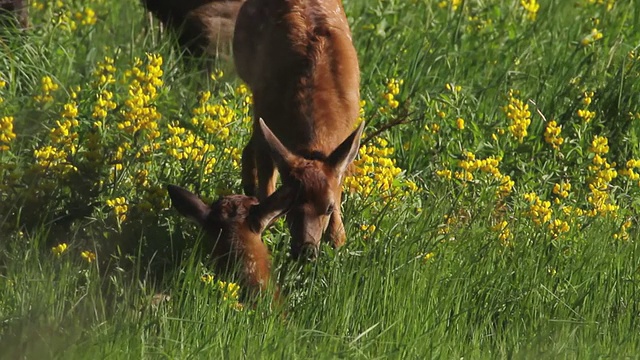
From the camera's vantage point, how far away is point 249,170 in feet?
26.1

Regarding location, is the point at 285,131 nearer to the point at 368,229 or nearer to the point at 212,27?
the point at 368,229

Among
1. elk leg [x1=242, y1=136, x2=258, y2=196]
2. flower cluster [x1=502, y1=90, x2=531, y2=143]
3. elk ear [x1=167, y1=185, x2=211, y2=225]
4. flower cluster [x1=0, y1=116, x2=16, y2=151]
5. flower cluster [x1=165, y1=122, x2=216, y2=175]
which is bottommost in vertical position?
elk leg [x1=242, y1=136, x2=258, y2=196]

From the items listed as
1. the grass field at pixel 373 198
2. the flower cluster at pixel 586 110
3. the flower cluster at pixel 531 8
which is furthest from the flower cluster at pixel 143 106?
the flower cluster at pixel 531 8

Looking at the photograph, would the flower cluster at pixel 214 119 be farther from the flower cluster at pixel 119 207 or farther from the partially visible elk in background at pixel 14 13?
the partially visible elk in background at pixel 14 13

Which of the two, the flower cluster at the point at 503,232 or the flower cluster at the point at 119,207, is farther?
the flower cluster at the point at 503,232

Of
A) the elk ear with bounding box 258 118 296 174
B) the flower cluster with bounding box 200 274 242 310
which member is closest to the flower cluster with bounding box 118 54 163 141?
the elk ear with bounding box 258 118 296 174

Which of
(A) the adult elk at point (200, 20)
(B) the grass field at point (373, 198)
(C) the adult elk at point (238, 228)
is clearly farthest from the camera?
(A) the adult elk at point (200, 20)

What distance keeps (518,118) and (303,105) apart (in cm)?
131

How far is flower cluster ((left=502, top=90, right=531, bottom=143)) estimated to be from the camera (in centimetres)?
838

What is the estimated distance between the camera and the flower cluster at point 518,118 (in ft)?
27.5

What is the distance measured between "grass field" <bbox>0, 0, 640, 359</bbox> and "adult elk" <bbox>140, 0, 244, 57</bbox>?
0.15 m

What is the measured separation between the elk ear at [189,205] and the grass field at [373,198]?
0.16 meters

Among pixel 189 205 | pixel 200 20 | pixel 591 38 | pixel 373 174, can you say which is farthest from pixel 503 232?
pixel 200 20

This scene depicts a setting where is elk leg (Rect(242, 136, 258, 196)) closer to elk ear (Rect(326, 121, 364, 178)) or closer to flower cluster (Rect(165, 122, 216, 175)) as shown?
flower cluster (Rect(165, 122, 216, 175))
